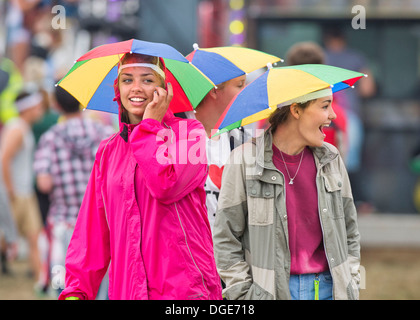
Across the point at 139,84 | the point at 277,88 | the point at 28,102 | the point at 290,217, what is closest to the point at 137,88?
the point at 139,84

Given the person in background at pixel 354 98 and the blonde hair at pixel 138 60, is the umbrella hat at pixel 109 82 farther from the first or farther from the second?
the person in background at pixel 354 98

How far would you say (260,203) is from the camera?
3807 millimetres

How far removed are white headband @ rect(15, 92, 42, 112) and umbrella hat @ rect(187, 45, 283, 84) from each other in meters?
5.30

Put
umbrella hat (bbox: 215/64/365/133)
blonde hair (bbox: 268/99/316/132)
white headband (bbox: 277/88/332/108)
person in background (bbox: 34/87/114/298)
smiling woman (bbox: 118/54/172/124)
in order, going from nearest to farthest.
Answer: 1. smiling woman (bbox: 118/54/172/124)
2. umbrella hat (bbox: 215/64/365/133)
3. white headband (bbox: 277/88/332/108)
4. blonde hair (bbox: 268/99/316/132)
5. person in background (bbox: 34/87/114/298)

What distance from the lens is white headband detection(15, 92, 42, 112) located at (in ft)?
31.0

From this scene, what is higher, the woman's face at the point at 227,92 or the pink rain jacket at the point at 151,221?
the woman's face at the point at 227,92

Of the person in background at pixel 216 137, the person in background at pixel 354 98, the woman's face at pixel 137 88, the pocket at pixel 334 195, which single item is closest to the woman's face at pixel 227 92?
the person in background at pixel 216 137

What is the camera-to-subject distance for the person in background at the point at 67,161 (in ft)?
21.3

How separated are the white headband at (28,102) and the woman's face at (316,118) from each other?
6.16 meters

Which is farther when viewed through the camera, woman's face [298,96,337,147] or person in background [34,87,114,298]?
person in background [34,87,114,298]

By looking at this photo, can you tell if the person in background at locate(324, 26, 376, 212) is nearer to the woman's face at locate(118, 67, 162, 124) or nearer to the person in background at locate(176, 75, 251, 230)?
the person in background at locate(176, 75, 251, 230)

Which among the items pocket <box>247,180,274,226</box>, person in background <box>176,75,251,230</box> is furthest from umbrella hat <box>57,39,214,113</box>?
pocket <box>247,180,274,226</box>

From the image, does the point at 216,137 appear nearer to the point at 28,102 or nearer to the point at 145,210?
the point at 145,210

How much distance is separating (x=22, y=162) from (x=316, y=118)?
249 inches
